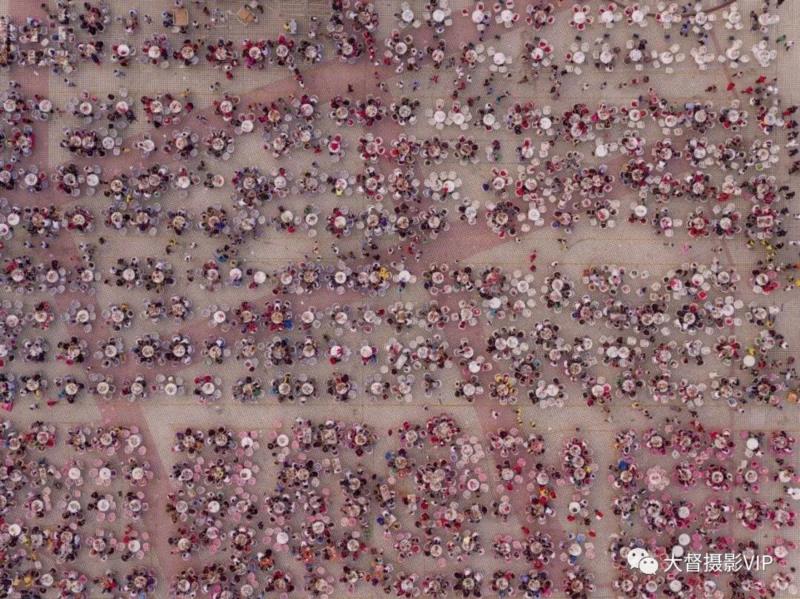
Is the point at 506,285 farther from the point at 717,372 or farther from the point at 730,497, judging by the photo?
the point at 730,497

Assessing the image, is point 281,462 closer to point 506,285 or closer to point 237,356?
point 237,356

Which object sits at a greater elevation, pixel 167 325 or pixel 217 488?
pixel 167 325

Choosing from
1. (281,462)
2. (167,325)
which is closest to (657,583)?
(281,462)

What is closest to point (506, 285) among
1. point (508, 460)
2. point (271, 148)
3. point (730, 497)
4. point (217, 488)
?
point (508, 460)

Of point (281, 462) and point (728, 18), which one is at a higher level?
point (728, 18)

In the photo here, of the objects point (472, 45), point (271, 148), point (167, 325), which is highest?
point (472, 45)

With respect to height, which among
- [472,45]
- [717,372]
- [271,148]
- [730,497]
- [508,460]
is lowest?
[730,497]
